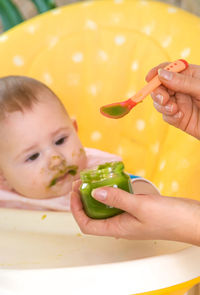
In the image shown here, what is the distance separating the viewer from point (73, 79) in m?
1.40

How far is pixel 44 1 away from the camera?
1758 millimetres

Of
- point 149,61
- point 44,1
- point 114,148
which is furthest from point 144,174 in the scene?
point 44,1

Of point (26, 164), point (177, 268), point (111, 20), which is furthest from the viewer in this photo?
point (111, 20)

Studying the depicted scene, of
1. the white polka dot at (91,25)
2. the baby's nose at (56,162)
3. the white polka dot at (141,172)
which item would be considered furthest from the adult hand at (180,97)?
the white polka dot at (91,25)

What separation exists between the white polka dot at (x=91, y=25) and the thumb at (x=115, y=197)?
0.87 m

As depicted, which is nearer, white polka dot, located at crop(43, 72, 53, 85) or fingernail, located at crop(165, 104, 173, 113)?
fingernail, located at crop(165, 104, 173, 113)

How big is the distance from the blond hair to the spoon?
1.03 feet

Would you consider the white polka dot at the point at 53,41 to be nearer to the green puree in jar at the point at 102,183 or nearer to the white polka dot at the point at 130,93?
the white polka dot at the point at 130,93

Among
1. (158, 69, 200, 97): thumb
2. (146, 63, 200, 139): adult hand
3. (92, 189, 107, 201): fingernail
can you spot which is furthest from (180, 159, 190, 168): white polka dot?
(92, 189, 107, 201): fingernail

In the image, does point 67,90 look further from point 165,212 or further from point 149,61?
point 165,212

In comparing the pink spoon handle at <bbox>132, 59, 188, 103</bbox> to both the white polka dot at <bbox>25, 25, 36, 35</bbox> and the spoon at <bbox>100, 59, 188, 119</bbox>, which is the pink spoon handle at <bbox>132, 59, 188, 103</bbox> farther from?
the white polka dot at <bbox>25, 25, 36, 35</bbox>

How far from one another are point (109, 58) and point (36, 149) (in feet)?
1.56

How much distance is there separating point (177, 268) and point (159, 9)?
919 millimetres

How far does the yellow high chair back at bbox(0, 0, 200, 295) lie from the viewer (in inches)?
49.7
